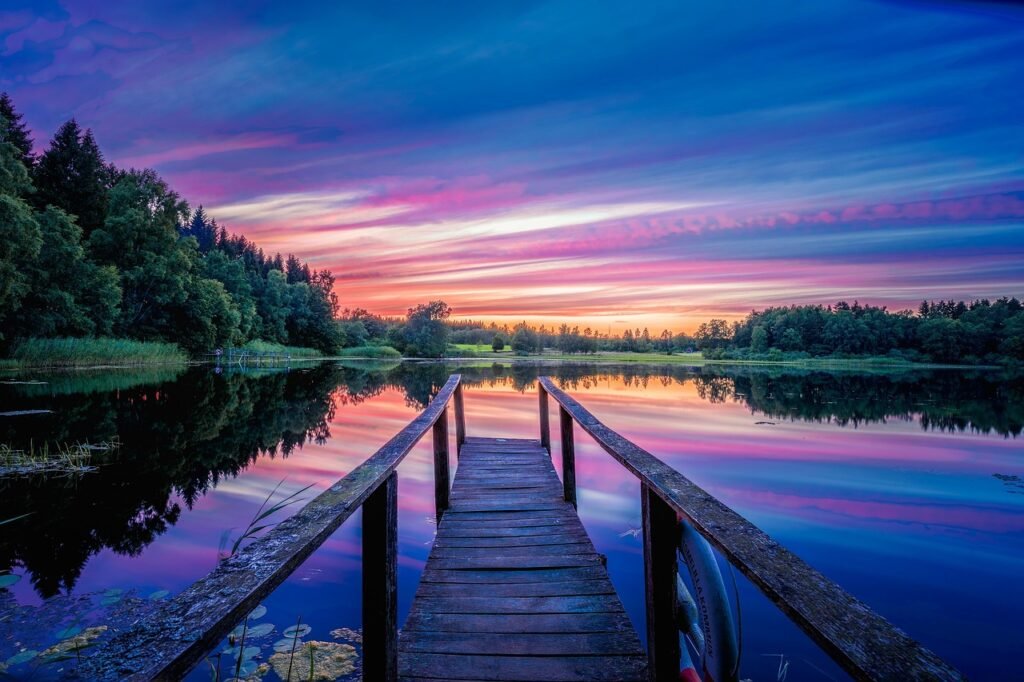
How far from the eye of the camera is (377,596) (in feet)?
6.75

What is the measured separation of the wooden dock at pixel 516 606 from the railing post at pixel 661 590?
1.17 ft

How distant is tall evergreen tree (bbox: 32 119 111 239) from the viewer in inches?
Answer: 1446

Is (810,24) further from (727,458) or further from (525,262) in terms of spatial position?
(525,262)

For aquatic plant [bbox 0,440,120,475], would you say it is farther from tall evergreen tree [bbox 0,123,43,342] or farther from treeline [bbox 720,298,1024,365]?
treeline [bbox 720,298,1024,365]

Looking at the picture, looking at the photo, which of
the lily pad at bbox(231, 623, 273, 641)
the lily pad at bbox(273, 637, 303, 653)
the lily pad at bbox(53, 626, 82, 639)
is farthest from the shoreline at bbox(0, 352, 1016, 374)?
the lily pad at bbox(273, 637, 303, 653)

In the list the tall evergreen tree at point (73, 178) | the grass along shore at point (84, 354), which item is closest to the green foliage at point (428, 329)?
the grass along shore at point (84, 354)

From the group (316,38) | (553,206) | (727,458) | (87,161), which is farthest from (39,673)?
(87,161)

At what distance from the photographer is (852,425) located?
47.6 ft

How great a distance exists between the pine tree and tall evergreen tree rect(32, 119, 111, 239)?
987 millimetres

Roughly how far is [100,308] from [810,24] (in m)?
34.4

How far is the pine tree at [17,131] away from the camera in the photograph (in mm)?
36688

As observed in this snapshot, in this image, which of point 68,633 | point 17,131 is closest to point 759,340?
point 68,633

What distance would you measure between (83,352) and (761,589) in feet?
109

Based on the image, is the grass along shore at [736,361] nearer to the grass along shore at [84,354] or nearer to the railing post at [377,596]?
the grass along shore at [84,354]
